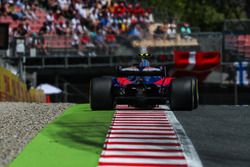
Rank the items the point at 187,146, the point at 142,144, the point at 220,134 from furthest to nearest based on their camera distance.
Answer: the point at 220,134, the point at 142,144, the point at 187,146

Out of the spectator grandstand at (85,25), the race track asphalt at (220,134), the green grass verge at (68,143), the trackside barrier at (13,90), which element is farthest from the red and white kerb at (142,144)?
the spectator grandstand at (85,25)

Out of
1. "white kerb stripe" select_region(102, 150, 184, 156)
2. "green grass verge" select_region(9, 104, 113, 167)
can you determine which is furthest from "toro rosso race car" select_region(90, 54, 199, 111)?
"white kerb stripe" select_region(102, 150, 184, 156)

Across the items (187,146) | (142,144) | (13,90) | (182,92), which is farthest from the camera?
(13,90)

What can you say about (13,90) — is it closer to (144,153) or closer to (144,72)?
(144,72)

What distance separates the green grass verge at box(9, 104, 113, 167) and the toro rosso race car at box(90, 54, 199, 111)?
0.87 metres

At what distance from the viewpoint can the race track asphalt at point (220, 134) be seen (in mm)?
7559

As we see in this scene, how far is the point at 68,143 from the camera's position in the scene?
884 cm

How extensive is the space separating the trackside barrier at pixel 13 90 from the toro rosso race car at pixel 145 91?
22.3ft

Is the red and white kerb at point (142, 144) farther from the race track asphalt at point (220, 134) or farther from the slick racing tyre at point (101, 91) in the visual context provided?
the slick racing tyre at point (101, 91)

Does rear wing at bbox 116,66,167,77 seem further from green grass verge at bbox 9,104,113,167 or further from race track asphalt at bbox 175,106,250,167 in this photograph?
green grass verge at bbox 9,104,113,167

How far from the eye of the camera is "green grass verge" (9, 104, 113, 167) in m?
7.45

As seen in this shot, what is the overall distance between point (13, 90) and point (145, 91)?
923 centimetres

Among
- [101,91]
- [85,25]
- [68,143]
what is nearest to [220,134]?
[68,143]

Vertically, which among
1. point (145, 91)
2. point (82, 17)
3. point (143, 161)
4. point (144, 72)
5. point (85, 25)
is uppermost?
point (82, 17)
